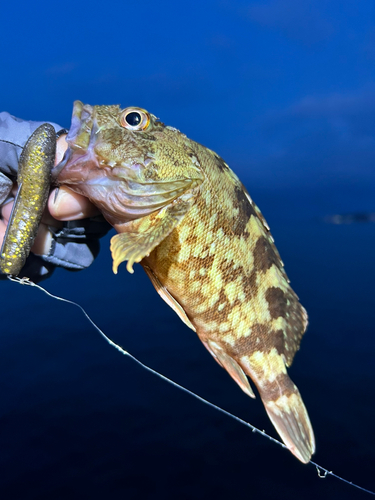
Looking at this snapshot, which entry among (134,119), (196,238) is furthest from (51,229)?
(196,238)

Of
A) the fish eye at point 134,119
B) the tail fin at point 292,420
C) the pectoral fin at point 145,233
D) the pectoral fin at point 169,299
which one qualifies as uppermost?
the fish eye at point 134,119

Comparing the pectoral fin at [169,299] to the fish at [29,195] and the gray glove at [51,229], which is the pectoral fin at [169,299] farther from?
the fish at [29,195]

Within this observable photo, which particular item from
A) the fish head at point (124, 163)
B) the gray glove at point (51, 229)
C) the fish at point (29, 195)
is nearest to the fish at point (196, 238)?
the fish head at point (124, 163)

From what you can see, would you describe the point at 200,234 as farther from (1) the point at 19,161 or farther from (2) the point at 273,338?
(1) the point at 19,161

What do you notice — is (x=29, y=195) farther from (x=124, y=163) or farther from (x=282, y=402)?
(x=282, y=402)

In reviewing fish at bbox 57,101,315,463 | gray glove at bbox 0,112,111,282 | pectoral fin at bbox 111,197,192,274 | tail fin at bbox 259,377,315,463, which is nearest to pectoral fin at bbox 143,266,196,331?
fish at bbox 57,101,315,463

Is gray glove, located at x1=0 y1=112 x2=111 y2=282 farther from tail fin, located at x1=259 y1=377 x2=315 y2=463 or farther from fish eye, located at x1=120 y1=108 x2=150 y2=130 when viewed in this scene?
tail fin, located at x1=259 y1=377 x2=315 y2=463
